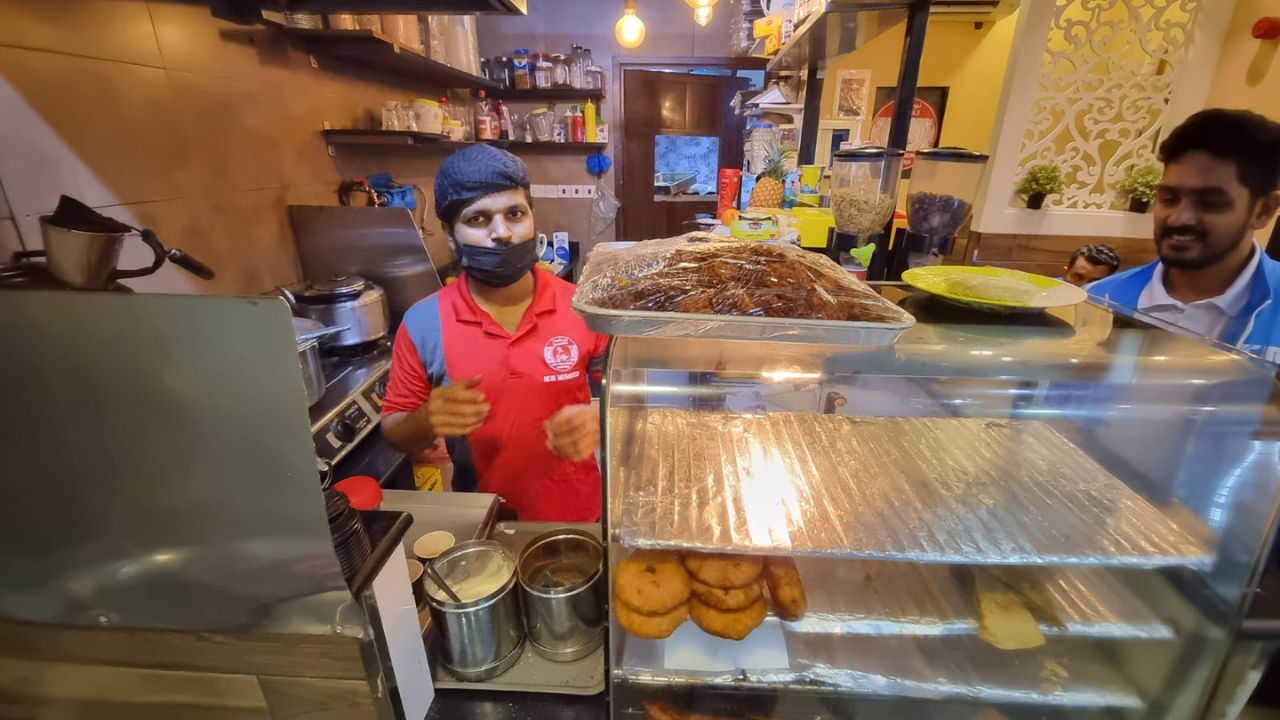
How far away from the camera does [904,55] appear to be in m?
1.40

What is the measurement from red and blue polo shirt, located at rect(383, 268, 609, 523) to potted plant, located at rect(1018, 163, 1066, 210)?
303 cm

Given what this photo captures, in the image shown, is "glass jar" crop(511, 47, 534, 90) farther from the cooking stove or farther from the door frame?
the cooking stove

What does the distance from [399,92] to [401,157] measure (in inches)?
16.0

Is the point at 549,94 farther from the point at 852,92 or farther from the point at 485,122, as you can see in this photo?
the point at 852,92

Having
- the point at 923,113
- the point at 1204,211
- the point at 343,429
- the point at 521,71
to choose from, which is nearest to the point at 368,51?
the point at 343,429

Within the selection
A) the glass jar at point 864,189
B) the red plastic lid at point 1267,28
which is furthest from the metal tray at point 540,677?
the red plastic lid at point 1267,28

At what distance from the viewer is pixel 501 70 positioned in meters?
4.67

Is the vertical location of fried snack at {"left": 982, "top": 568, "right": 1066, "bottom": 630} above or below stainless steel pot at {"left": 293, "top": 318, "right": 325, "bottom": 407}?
below

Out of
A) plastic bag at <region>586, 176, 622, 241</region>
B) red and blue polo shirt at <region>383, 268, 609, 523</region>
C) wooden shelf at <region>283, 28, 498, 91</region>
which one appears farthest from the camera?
plastic bag at <region>586, 176, 622, 241</region>

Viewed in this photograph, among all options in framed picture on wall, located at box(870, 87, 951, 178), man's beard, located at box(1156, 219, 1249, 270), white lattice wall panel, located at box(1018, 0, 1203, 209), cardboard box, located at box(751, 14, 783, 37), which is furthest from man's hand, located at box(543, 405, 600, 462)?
framed picture on wall, located at box(870, 87, 951, 178)

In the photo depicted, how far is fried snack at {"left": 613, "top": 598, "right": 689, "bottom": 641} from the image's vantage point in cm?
85

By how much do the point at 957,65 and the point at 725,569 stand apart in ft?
19.5

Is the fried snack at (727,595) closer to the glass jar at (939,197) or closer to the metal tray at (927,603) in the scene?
the metal tray at (927,603)

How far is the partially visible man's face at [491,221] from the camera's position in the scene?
1628 millimetres
